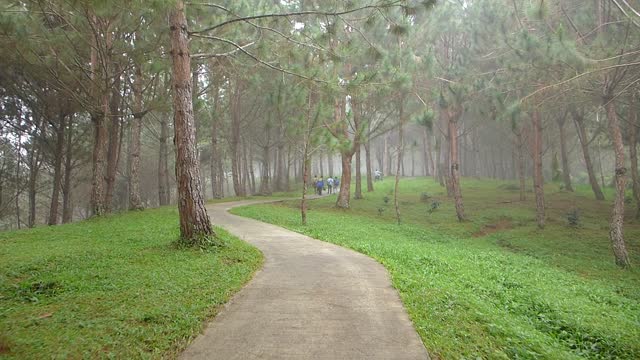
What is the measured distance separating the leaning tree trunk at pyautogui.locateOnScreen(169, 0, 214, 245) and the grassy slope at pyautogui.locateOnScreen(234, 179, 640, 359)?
13.7 feet

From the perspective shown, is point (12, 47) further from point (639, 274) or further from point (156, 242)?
point (639, 274)

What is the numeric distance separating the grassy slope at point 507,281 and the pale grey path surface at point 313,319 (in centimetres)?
39

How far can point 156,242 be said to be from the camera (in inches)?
381

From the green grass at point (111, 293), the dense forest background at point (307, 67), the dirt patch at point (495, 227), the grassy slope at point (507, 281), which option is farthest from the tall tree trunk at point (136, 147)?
the dirt patch at point (495, 227)

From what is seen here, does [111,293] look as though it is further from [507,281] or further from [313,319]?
[507,281]

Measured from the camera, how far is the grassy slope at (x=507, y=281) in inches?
187

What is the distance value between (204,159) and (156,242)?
28.6m

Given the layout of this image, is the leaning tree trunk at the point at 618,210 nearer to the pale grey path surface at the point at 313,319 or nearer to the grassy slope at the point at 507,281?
the grassy slope at the point at 507,281

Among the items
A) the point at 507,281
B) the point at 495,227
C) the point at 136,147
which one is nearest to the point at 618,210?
the point at 495,227

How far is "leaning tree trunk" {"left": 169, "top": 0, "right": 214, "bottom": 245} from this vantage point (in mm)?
8680

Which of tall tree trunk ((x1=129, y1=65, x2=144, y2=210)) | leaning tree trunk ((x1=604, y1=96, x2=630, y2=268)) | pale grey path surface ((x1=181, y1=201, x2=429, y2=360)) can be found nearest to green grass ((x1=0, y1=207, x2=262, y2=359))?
pale grey path surface ((x1=181, y1=201, x2=429, y2=360))

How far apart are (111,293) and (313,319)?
3156 mm

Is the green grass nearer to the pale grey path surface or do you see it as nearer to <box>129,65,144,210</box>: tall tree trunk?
the pale grey path surface

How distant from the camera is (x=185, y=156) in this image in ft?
28.4
